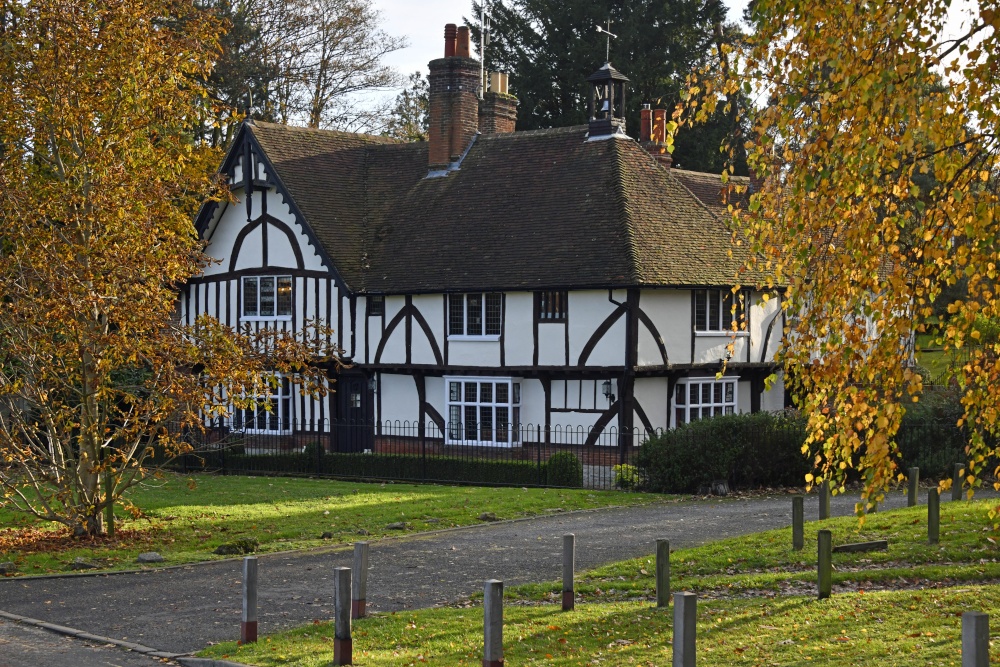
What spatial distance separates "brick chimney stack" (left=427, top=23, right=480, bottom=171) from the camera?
119ft

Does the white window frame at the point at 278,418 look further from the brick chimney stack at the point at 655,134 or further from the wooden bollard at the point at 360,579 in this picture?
the wooden bollard at the point at 360,579

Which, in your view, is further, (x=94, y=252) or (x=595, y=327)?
(x=595, y=327)

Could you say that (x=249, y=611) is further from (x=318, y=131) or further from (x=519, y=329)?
(x=318, y=131)

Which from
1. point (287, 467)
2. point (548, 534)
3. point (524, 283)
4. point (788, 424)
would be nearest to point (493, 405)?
point (524, 283)

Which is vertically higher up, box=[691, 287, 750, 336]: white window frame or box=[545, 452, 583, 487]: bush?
box=[691, 287, 750, 336]: white window frame

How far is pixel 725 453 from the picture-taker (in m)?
25.4

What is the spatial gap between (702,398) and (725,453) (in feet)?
24.4

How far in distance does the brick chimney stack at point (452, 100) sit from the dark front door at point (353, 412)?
23.7 ft

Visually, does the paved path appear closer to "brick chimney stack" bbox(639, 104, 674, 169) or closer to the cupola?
the cupola

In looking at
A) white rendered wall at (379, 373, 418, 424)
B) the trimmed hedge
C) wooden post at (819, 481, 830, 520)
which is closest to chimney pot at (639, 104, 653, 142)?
white rendered wall at (379, 373, 418, 424)

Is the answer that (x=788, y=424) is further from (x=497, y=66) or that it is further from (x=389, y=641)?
(x=497, y=66)

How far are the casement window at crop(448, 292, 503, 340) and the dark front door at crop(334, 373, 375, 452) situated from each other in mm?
3982

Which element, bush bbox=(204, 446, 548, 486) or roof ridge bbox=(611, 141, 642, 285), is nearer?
bush bbox=(204, 446, 548, 486)

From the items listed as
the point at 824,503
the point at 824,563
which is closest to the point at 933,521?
the point at 824,503
